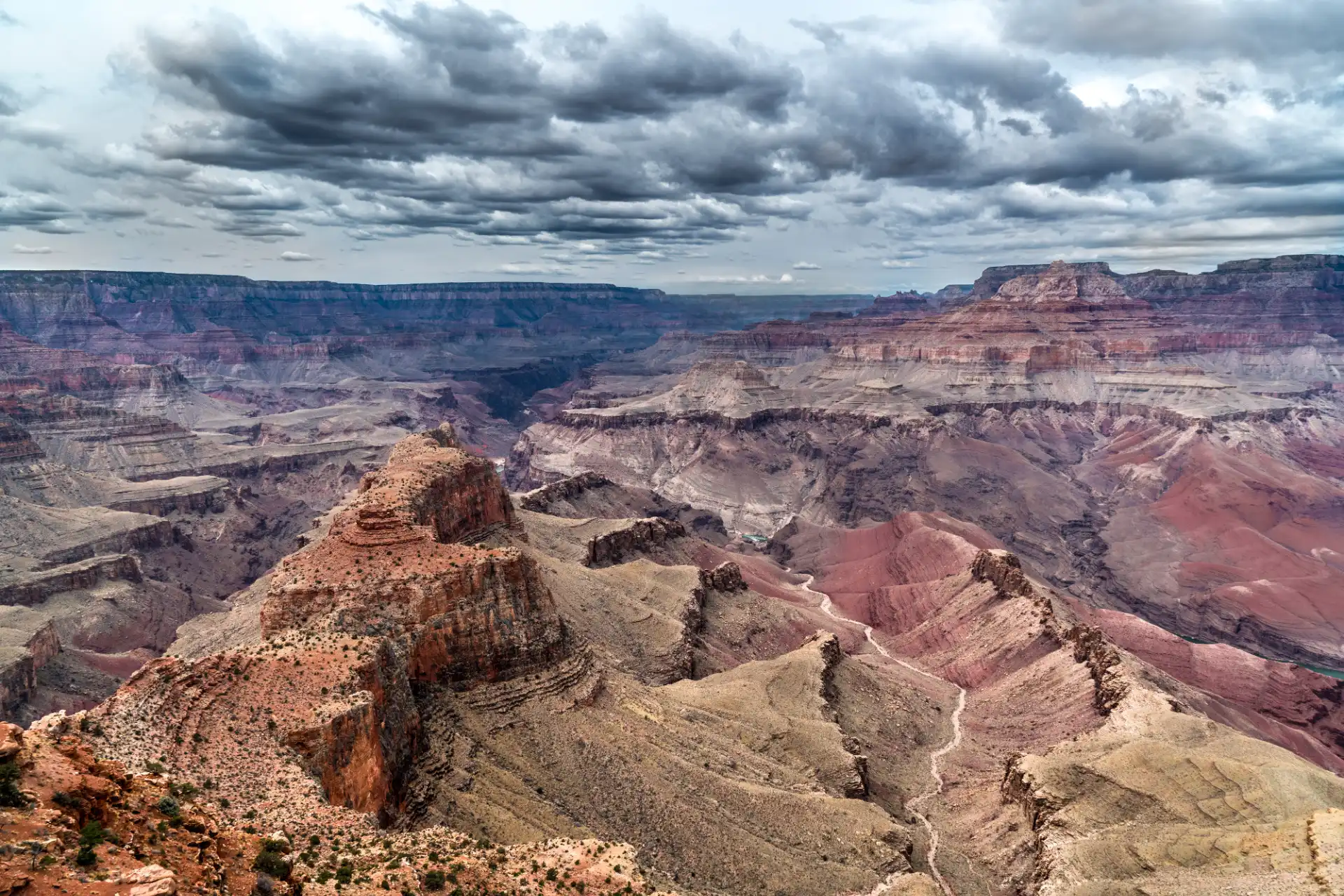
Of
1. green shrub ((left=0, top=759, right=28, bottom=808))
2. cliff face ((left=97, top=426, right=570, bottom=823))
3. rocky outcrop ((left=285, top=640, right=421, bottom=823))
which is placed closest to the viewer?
green shrub ((left=0, top=759, right=28, bottom=808))

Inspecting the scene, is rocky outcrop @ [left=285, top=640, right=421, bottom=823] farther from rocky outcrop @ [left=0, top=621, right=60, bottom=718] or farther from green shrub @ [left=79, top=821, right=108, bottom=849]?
rocky outcrop @ [left=0, top=621, right=60, bottom=718]

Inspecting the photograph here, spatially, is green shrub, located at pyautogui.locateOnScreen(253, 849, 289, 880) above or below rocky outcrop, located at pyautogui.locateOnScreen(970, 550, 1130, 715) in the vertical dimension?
above

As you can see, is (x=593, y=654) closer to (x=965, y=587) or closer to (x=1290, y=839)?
(x=1290, y=839)

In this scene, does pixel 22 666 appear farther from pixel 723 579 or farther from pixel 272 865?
pixel 272 865

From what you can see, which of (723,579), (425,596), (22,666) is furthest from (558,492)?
(425,596)

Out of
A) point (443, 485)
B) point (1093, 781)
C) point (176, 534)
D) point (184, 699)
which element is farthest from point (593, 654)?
point (176, 534)

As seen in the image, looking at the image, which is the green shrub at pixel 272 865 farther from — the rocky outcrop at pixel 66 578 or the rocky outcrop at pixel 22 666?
the rocky outcrop at pixel 66 578

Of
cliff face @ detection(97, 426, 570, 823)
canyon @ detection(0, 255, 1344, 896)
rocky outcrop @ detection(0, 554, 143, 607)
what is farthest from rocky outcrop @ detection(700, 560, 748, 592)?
rocky outcrop @ detection(0, 554, 143, 607)

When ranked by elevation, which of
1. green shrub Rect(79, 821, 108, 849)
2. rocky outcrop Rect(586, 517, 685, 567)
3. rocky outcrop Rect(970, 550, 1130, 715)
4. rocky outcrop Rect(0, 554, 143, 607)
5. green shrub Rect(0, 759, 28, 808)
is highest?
green shrub Rect(0, 759, 28, 808)

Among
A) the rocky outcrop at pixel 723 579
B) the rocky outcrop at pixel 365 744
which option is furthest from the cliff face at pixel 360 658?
the rocky outcrop at pixel 723 579
